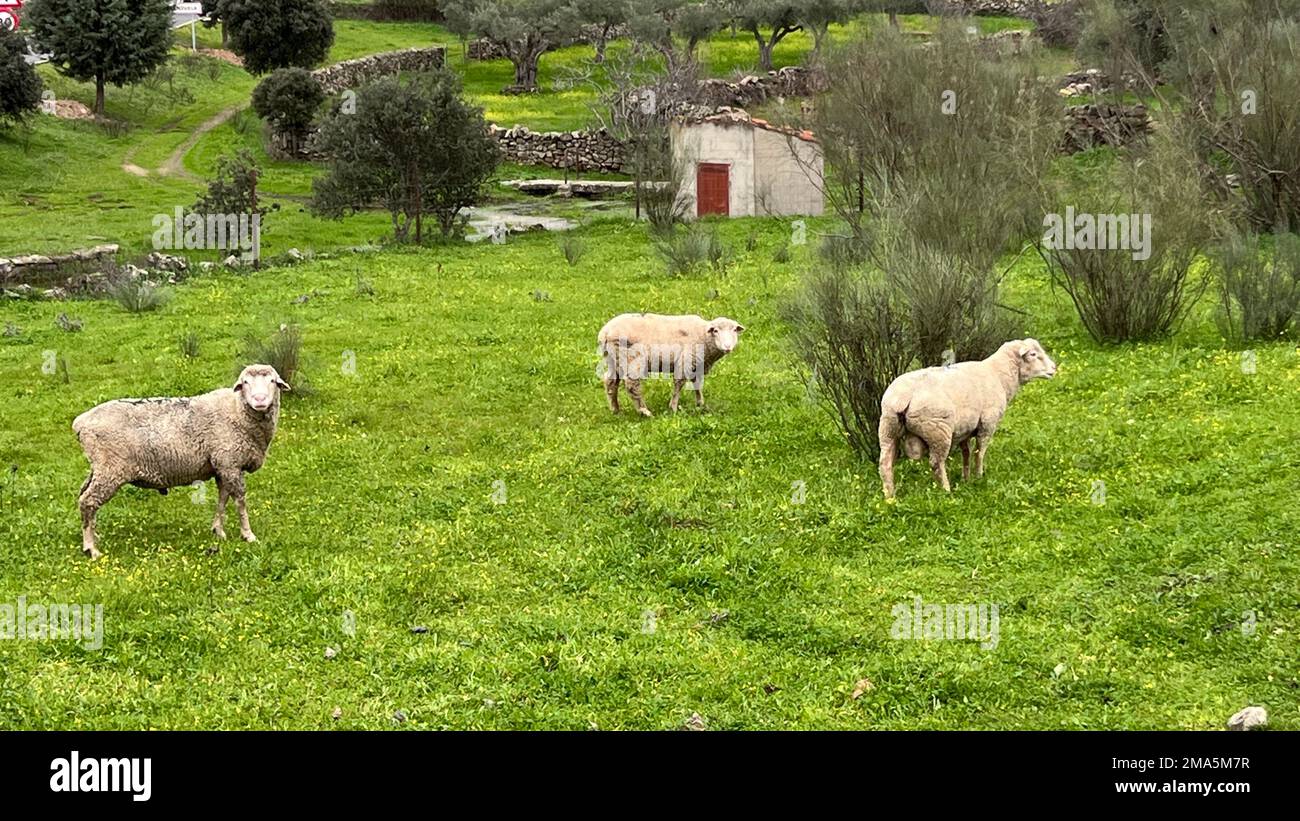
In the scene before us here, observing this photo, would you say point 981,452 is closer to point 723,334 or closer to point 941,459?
point 941,459

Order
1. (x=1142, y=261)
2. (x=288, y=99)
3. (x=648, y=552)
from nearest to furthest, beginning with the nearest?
(x=648, y=552), (x=1142, y=261), (x=288, y=99)

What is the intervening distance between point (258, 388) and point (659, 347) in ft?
19.0

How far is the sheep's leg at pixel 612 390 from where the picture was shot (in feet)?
54.4

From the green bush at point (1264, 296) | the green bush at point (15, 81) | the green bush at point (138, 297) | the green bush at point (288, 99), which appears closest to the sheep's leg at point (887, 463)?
the green bush at point (1264, 296)

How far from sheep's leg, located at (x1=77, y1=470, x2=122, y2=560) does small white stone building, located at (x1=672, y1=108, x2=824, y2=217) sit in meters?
27.2

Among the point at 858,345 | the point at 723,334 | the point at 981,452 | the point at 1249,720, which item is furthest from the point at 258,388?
the point at 1249,720

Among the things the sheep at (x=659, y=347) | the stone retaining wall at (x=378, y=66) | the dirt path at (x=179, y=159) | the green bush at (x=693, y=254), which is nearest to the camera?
the sheep at (x=659, y=347)

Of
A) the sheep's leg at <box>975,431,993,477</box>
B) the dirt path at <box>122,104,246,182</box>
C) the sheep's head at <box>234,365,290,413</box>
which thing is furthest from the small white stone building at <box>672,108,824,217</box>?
the sheep's head at <box>234,365,290,413</box>

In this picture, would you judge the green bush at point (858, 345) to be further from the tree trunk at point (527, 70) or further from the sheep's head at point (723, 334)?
the tree trunk at point (527, 70)

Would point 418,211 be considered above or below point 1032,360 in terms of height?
above

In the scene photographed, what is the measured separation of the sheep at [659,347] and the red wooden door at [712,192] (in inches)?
868

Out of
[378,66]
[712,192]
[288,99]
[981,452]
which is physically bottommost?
[981,452]

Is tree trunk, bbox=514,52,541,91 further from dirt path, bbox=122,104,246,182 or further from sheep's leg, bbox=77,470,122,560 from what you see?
sheep's leg, bbox=77,470,122,560

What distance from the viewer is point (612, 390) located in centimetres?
1669
